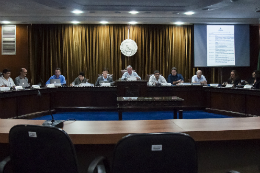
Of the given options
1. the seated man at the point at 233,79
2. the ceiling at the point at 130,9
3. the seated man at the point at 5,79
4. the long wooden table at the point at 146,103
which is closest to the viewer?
the long wooden table at the point at 146,103

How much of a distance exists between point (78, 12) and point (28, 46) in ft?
8.24

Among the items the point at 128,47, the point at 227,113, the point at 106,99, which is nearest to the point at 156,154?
the point at 227,113

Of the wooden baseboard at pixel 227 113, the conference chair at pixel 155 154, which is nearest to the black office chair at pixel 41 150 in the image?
the conference chair at pixel 155 154

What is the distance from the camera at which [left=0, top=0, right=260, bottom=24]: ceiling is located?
6488 mm

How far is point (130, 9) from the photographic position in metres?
7.02

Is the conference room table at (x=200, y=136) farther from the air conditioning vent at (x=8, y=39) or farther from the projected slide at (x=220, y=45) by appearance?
the air conditioning vent at (x=8, y=39)

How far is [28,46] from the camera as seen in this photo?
8688 millimetres

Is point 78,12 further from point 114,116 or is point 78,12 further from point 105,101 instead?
point 114,116

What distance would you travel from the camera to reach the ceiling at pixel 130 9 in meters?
6.49

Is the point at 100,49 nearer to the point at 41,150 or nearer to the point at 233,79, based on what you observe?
the point at 233,79

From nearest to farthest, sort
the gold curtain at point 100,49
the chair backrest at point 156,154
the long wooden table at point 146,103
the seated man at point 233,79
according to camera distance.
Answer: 1. the chair backrest at point 156,154
2. the long wooden table at point 146,103
3. the seated man at point 233,79
4. the gold curtain at point 100,49

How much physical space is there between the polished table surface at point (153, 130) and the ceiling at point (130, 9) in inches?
206

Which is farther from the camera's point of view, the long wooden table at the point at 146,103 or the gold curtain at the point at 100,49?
the gold curtain at the point at 100,49

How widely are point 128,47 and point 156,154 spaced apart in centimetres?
798
